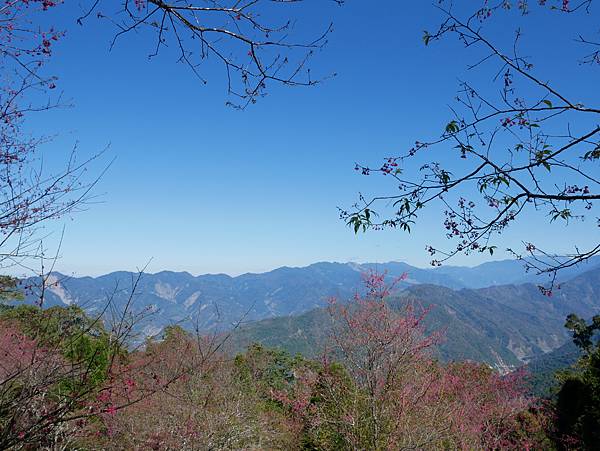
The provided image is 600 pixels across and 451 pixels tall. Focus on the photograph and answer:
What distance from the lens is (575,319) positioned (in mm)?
32438

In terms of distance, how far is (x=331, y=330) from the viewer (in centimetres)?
1000

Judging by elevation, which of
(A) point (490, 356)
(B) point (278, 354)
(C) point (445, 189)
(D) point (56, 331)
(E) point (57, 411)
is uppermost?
(C) point (445, 189)

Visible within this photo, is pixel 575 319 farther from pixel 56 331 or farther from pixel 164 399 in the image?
pixel 56 331

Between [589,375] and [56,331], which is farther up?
[56,331]

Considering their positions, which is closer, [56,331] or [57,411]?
[57,411]

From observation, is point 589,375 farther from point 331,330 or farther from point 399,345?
point 331,330

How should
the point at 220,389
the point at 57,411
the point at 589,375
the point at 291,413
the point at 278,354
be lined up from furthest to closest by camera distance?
1. the point at 278,354
2. the point at 291,413
3. the point at 589,375
4. the point at 220,389
5. the point at 57,411

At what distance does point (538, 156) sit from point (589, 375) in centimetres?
1397

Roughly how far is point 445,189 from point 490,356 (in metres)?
199

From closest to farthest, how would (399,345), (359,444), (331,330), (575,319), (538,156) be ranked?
(538,156) < (359,444) < (399,345) < (331,330) < (575,319)

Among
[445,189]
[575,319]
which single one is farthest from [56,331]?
[575,319]

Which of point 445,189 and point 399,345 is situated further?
point 399,345

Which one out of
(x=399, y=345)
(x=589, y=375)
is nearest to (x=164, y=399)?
(x=399, y=345)

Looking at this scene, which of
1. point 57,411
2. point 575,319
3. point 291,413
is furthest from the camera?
point 575,319
